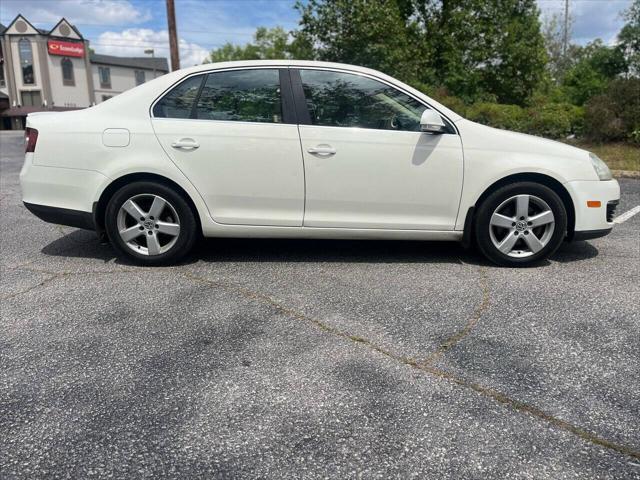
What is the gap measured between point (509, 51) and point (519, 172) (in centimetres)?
1598

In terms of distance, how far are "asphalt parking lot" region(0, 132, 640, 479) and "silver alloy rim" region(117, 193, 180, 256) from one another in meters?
0.22

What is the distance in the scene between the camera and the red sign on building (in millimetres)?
60725

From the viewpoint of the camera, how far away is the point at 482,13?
18.3 metres

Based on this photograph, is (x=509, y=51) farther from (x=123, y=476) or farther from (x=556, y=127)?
(x=123, y=476)

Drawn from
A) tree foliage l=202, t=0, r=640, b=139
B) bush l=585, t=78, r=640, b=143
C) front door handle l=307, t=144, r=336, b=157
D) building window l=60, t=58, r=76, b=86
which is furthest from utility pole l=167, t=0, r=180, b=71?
building window l=60, t=58, r=76, b=86

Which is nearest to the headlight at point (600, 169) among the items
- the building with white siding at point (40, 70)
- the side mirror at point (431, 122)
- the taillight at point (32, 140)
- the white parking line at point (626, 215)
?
the side mirror at point (431, 122)

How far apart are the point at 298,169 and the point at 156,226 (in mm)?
1244

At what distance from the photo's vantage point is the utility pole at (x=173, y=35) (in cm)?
1616

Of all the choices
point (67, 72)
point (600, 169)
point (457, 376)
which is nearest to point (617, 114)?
point (600, 169)

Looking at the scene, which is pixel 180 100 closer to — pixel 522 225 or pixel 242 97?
pixel 242 97

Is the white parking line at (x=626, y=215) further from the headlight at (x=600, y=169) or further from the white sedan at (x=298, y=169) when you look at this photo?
the white sedan at (x=298, y=169)

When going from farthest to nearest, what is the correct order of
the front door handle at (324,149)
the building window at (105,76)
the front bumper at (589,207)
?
the building window at (105,76)
the front bumper at (589,207)
the front door handle at (324,149)

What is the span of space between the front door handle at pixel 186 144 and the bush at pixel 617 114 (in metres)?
10.8

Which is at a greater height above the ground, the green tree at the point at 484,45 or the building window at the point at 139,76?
the building window at the point at 139,76
